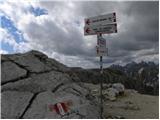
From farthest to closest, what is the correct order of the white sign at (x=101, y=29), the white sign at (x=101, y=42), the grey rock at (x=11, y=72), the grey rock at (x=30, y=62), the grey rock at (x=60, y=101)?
1. the grey rock at (x=30, y=62)
2. the grey rock at (x=11, y=72)
3. the white sign at (x=101, y=42)
4. the white sign at (x=101, y=29)
5. the grey rock at (x=60, y=101)

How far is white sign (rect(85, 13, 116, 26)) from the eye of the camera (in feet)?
23.3

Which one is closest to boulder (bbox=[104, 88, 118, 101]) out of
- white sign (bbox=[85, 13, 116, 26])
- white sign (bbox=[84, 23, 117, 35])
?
white sign (bbox=[84, 23, 117, 35])

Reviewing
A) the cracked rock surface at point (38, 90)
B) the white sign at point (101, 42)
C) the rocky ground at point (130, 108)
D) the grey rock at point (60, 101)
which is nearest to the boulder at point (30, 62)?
the cracked rock surface at point (38, 90)

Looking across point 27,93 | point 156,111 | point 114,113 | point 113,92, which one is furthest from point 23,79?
point 113,92

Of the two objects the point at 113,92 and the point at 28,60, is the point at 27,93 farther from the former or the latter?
the point at 113,92

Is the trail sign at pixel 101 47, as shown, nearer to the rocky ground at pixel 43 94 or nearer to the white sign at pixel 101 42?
the white sign at pixel 101 42

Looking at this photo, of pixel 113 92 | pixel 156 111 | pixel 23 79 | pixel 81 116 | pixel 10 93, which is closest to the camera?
pixel 81 116

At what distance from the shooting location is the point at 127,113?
28.1 feet

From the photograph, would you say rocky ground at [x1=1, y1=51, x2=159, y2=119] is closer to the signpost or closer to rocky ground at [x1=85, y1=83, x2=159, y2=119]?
rocky ground at [x1=85, y1=83, x2=159, y2=119]

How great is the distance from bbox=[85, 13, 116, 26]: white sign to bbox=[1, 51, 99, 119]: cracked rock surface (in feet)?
5.78

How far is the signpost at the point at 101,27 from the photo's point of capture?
711 cm

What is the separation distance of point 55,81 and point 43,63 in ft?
3.01

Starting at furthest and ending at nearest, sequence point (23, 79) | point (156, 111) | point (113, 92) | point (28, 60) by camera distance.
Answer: point (113, 92), point (156, 111), point (28, 60), point (23, 79)

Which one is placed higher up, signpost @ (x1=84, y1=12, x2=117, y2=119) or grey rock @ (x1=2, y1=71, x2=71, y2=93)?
signpost @ (x1=84, y1=12, x2=117, y2=119)
